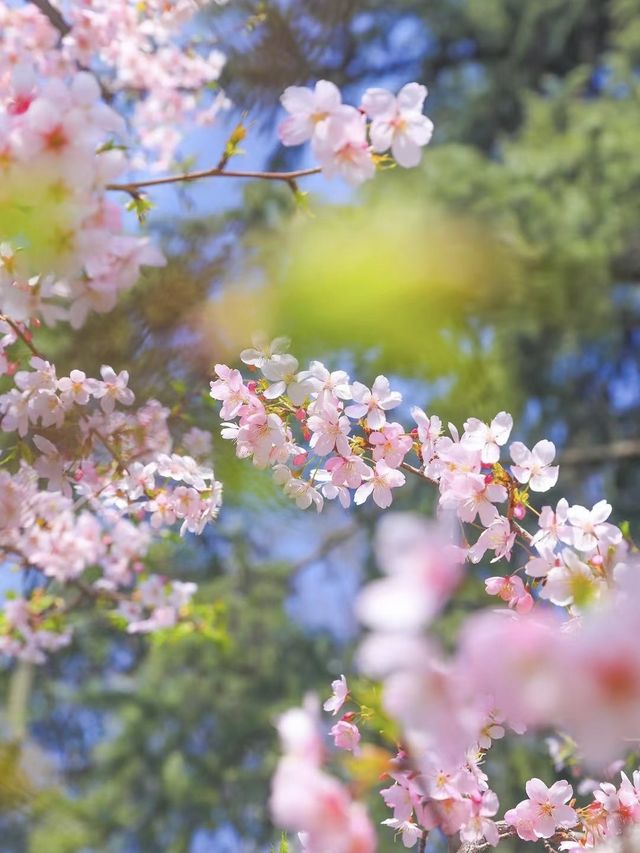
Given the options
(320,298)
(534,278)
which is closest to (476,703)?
(320,298)

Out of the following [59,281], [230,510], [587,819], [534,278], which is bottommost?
[230,510]

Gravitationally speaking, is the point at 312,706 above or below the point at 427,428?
above

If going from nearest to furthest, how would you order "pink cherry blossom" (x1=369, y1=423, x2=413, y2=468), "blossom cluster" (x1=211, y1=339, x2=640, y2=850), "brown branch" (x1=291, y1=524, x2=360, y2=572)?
"blossom cluster" (x1=211, y1=339, x2=640, y2=850) → "pink cherry blossom" (x1=369, y1=423, x2=413, y2=468) → "brown branch" (x1=291, y1=524, x2=360, y2=572)

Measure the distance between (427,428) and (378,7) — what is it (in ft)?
14.3

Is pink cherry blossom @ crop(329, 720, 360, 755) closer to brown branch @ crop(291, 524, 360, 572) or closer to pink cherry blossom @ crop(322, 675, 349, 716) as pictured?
pink cherry blossom @ crop(322, 675, 349, 716)

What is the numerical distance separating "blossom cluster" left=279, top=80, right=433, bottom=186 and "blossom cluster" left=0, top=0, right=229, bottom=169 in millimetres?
344

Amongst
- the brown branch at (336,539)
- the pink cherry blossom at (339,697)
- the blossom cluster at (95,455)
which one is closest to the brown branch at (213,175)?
the blossom cluster at (95,455)

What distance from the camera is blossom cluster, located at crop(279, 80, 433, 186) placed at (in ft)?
1.97

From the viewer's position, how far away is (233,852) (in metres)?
4.18

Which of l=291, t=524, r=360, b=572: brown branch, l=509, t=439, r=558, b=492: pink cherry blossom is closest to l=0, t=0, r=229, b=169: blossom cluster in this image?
l=509, t=439, r=558, b=492: pink cherry blossom

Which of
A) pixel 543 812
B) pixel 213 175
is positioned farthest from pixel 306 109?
pixel 543 812

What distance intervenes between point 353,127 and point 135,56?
2042 millimetres

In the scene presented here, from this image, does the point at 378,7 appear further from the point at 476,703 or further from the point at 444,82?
the point at 476,703

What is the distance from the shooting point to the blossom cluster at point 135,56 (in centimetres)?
171
